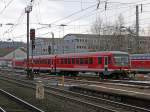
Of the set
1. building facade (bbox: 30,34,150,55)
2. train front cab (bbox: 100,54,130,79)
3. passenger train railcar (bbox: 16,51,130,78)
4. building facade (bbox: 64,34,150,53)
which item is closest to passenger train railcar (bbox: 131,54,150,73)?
building facade (bbox: 30,34,150,55)

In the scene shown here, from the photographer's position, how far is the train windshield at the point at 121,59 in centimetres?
4081

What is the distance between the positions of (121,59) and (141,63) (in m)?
11.6

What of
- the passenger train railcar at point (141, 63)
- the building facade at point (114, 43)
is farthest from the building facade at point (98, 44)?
the passenger train railcar at point (141, 63)

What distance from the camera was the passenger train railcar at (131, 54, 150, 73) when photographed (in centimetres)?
5128

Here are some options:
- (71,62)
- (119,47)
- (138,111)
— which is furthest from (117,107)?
(119,47)

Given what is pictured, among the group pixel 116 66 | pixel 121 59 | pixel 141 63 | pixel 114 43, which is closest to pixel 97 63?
pixel 116 66

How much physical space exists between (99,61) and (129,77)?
3.60 meters

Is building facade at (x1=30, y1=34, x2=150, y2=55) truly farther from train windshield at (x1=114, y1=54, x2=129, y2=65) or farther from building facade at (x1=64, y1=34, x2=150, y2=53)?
train windshield at (x1=114, y1=54, x2=129, y2=65)

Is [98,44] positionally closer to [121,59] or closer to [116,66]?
[121,59]

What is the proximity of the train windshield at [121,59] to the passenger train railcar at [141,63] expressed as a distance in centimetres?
962

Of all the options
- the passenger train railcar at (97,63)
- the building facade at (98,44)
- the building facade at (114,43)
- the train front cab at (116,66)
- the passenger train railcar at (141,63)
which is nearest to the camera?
the train front cab at (116,66)

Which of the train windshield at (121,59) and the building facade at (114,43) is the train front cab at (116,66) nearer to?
the train windshield at (121,59)

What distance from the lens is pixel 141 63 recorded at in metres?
52.3

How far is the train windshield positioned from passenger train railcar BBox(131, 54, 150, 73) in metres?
9.62
